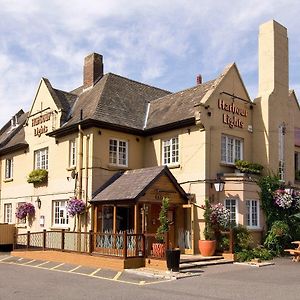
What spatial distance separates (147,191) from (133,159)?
4.89 metres

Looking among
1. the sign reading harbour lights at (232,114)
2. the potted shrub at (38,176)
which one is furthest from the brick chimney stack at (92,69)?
the sign reading harbour lights at (232,114)

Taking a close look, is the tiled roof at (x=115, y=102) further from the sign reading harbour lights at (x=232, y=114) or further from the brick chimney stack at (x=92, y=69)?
the sign reading harbour lights at (x=232, y=114)

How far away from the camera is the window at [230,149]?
22.5 m

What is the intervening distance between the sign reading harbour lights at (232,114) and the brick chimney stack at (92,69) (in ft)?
27.3

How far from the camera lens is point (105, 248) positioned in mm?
18234

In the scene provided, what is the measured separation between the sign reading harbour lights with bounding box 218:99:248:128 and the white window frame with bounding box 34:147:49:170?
10.0 m

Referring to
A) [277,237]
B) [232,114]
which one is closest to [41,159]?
[232,114]

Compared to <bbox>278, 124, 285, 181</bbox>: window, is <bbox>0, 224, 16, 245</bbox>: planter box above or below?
below

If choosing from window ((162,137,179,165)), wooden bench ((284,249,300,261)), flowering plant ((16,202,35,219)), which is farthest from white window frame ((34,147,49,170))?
wooden bench ((284,249,300,261))

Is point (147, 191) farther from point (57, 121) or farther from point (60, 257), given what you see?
point (57, 121)

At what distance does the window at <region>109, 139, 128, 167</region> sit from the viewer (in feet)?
75.4

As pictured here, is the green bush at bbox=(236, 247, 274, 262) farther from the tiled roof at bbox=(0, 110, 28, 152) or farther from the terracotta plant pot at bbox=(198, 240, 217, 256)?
the tiled roof at bbox=(0, 110, 28, 152)

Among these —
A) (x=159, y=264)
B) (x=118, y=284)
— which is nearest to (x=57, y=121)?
(x=159, y=264)

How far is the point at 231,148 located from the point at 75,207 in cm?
806
